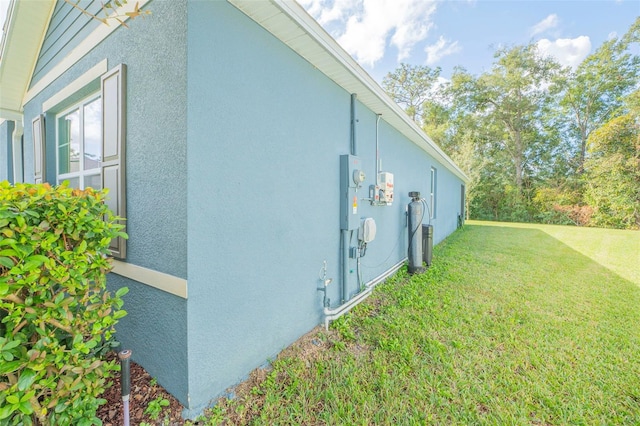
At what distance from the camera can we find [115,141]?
219 cm

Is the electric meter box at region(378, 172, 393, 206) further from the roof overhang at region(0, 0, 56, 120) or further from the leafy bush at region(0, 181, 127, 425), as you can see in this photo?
the roof overhang at region(0, 0, 56, 120)

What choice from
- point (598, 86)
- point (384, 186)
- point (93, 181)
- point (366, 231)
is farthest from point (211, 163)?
Answer: point (598, 86)

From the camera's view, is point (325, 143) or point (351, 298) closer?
point (325, 143)

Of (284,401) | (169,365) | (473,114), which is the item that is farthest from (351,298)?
(473,114)

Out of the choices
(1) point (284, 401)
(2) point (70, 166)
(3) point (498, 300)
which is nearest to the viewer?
(1) point (284, 401)

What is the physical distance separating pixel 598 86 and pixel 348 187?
2627 centimetres

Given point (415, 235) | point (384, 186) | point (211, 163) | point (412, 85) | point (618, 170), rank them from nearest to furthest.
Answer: point (211, 163) → point (384, 186) → point (415, 235) → point (618, 170) → point (412, 85)

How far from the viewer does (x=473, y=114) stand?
21.9 metres

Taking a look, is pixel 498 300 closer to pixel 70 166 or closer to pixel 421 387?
pixel 421 387

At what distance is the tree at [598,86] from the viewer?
1766 cm

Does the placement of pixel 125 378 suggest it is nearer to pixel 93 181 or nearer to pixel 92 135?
pixel 93 181

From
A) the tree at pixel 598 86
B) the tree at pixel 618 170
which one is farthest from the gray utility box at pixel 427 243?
the tree at pixel 598 86

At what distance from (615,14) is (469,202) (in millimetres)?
13994

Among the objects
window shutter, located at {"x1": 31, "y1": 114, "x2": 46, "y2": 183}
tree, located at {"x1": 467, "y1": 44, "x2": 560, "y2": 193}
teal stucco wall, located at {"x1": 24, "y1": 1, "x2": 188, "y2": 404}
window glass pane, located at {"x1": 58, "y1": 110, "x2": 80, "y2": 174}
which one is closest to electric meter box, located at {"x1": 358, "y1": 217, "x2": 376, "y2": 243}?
teal stucco wall, located at {"x1": 24, "y1": 1, "x2": 188, "y2": 404}
